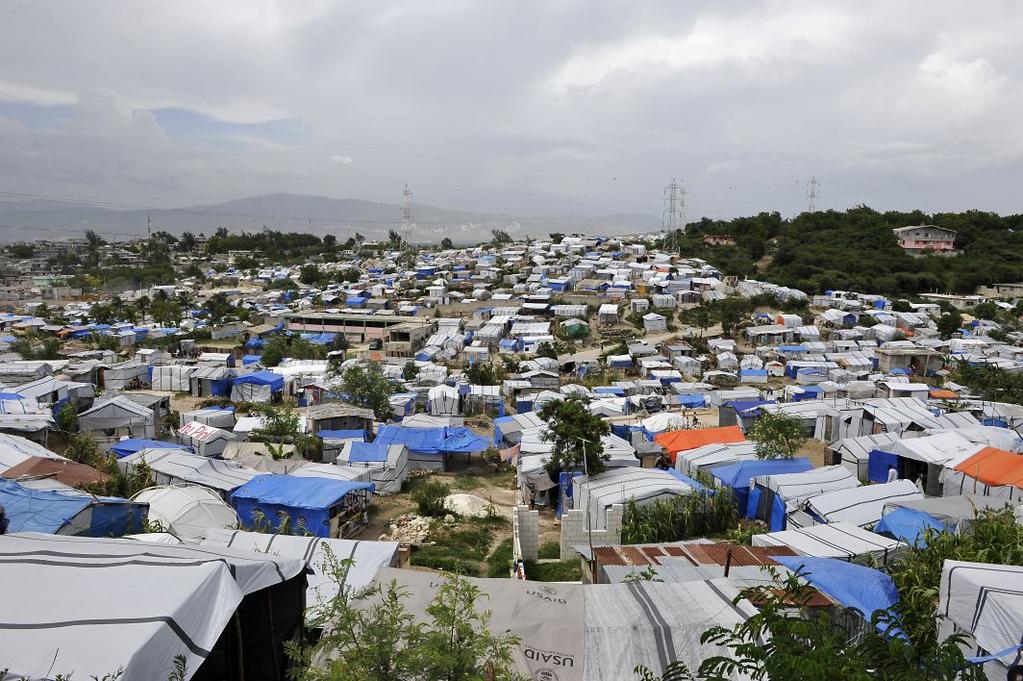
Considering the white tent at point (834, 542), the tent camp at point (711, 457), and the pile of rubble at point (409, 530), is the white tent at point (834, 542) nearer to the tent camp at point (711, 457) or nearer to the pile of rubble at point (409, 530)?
the tent camp at point (711, 457)

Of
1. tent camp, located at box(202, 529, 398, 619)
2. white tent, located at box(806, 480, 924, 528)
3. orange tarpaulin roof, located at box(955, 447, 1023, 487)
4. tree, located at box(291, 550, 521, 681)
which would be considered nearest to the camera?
tree, located at box(291, 550, 521, 681)

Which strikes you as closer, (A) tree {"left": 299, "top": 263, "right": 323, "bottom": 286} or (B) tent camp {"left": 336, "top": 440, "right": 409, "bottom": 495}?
(B) tent camp {"left": 336, "top": 440, "right": 409, "bottom": 495}

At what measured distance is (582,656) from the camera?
163 inches

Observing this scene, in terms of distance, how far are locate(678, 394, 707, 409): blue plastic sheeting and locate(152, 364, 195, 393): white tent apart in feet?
58.9

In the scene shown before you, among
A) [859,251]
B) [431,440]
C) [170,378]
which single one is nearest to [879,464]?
[431,440]

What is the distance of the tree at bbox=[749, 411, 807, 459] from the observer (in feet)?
39.8

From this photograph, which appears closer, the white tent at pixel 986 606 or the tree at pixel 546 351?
the white tent at pixel 986 606

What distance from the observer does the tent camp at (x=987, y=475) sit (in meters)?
9.40

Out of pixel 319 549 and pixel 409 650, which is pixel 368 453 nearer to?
pixel 319 549

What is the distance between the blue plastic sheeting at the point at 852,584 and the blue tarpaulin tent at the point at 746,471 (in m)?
4.98

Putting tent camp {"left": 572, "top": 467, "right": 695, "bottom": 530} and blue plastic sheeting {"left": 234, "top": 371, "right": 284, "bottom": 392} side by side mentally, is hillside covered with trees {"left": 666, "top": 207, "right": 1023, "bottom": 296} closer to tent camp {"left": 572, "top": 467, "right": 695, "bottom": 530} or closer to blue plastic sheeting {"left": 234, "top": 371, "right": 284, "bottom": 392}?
blue plastic sheeting {"left": 234, "top": 371, "right": 284, "bottom": 392}

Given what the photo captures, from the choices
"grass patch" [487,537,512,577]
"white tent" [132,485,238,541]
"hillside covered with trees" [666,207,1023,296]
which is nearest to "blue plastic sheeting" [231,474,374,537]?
"white tent" [132,485,238,541]

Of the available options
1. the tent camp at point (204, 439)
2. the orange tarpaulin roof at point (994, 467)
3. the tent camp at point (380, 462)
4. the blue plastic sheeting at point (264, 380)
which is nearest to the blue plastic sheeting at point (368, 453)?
the tent camp at point (380, 462)

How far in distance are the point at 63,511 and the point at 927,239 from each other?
6441 cm
